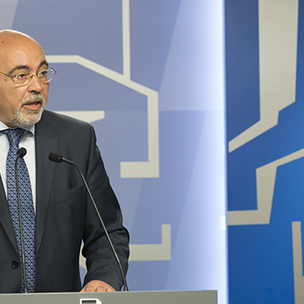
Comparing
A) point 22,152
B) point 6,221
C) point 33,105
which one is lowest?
point 6,221

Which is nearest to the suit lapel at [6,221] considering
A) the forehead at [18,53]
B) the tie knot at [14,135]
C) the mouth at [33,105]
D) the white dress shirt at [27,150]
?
the white dress shirt at [27,150]

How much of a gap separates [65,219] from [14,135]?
15.2 inches

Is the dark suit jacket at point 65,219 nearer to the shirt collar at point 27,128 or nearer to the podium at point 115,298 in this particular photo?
the shirt collar at point 27,128

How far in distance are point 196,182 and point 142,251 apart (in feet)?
2.02

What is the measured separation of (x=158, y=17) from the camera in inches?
125

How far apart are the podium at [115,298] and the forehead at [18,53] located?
0.95m

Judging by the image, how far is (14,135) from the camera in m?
1.75

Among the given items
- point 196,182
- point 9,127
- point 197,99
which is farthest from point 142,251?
point 9,127

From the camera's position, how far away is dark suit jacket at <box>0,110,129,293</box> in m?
1.59

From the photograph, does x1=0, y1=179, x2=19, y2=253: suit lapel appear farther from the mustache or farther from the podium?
the podium

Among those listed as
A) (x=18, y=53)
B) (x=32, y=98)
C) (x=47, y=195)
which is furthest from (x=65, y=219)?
(x=18, y=53)

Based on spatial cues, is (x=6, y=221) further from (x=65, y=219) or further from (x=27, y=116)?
(x=27, y=116)

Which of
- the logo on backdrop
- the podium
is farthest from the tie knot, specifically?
the logo on backdrop

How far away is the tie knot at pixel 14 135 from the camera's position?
1.74m
